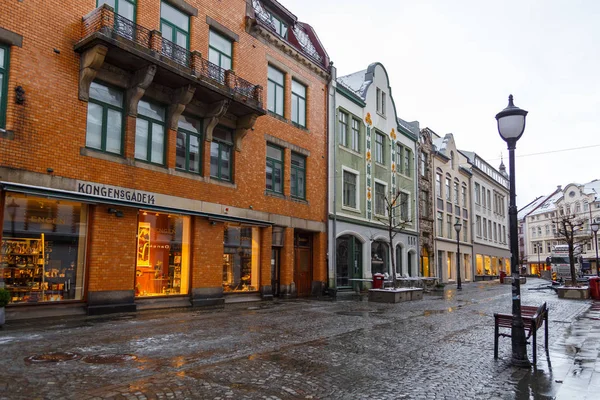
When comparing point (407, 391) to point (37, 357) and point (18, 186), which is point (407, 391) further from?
point (18, 186)

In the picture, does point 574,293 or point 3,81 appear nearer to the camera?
point 3,81

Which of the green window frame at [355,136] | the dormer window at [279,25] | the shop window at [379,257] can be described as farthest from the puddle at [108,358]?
the shop window at [379,257]

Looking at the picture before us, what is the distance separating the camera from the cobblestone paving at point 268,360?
5.98m

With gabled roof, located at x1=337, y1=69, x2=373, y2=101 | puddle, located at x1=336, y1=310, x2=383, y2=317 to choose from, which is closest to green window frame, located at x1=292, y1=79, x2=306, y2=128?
gabled roof, located at x1=337, y1=69, x2=373, y2=101

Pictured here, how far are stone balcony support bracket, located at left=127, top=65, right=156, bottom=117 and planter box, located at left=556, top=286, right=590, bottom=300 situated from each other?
866 inches

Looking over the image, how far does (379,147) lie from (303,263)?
37.6 ft

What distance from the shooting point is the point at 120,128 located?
14688mm

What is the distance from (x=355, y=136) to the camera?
Answer: 92.6 ft

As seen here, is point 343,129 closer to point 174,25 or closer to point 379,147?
point 379,147

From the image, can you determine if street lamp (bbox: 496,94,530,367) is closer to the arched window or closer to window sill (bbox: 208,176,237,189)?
window sill (bbox: 208,176,237,189)

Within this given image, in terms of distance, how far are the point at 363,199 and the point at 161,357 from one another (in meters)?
21.6

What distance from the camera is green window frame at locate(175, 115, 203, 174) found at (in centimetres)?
1666

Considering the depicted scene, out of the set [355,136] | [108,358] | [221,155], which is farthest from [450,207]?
[108,358]

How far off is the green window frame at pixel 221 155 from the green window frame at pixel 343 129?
31.1 ft
